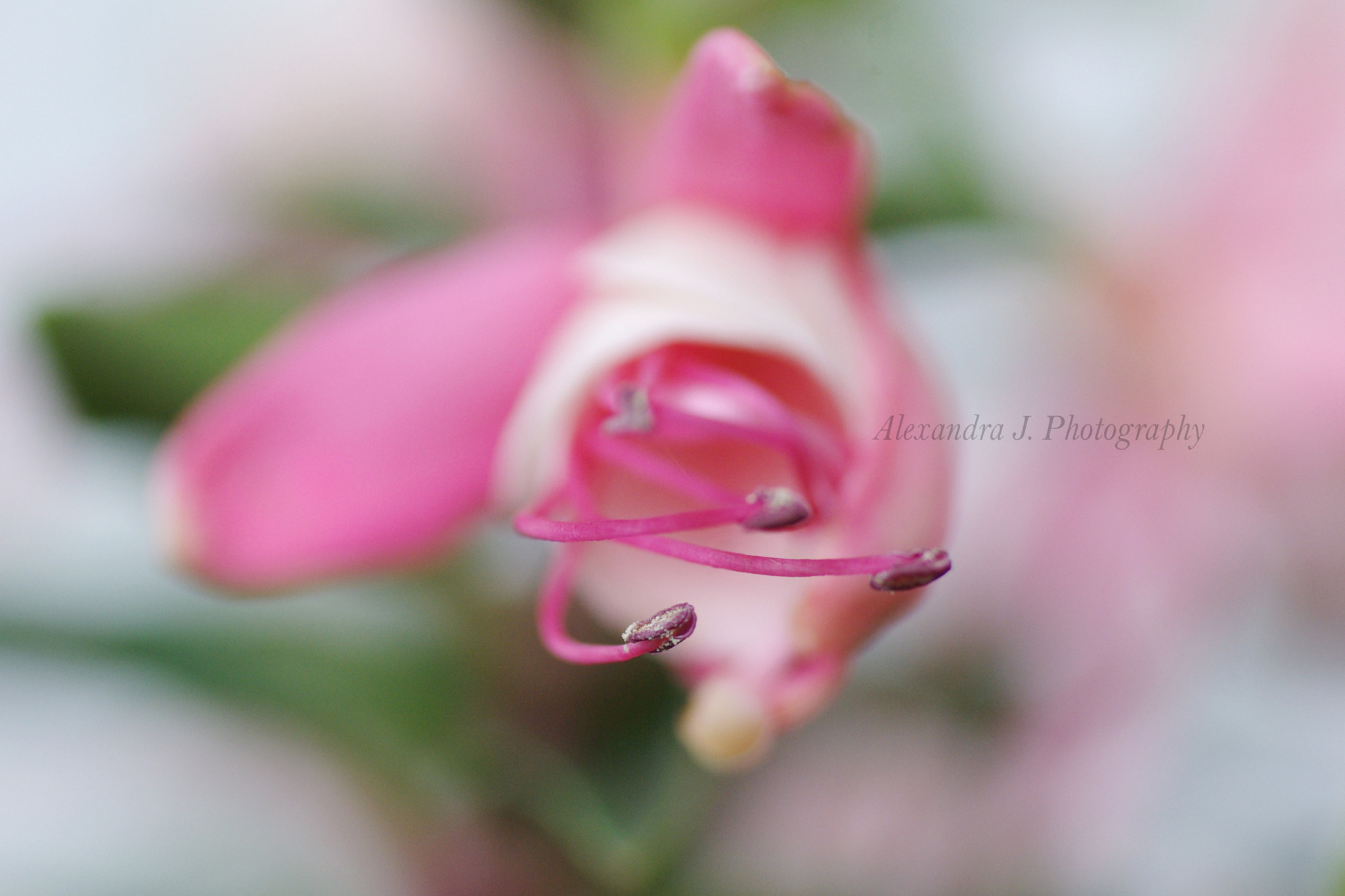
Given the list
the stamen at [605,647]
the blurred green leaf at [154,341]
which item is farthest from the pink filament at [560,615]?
the blurred green leaf at [154,341]

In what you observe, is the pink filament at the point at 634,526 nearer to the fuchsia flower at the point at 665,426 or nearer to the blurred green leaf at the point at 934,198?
the fuchsia flower at the point at 665,426

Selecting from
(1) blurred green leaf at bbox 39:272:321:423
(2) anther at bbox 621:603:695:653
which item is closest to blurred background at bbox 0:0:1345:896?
(1) blurred green leaf at bbox 39:272:321:423

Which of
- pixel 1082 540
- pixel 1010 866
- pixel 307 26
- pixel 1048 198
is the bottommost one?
pixel 1010 866

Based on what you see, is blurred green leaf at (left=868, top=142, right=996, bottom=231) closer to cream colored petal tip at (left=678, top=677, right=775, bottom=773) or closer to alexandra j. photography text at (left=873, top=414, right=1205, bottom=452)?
alexandra j. photography text at (left=873, top=414, right=1205, bottom=452)

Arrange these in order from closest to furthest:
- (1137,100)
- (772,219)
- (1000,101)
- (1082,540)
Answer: (772,219), (1082,540), (1000,101), (1137,100)

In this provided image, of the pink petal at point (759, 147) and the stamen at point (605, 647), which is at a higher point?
the pink petal at point (759, 147)

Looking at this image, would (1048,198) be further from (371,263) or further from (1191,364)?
(371,263)

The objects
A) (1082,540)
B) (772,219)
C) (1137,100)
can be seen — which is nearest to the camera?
(772,219)

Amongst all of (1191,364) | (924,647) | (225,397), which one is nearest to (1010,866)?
(924,647)
